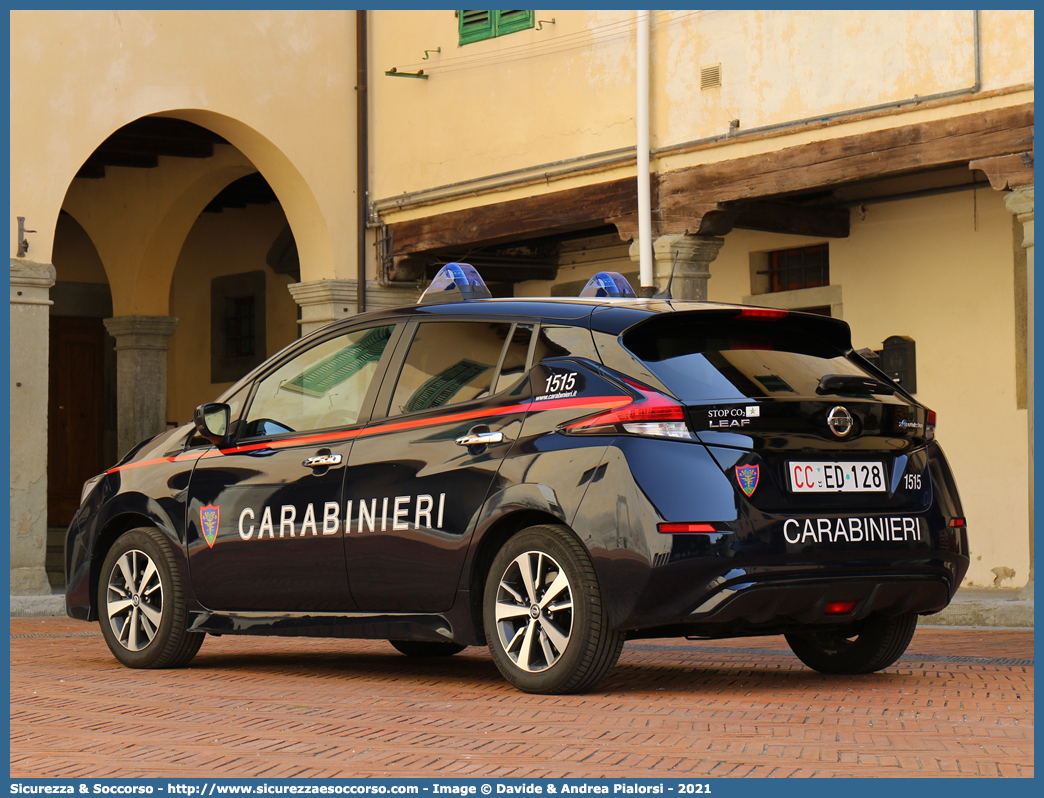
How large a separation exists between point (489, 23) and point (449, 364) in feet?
30.0

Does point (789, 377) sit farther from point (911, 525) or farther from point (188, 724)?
point (188, 724)

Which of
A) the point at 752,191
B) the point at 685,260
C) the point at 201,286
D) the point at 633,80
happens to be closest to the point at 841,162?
the point at 752,191

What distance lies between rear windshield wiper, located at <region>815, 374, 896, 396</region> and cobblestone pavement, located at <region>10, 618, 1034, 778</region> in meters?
1.22

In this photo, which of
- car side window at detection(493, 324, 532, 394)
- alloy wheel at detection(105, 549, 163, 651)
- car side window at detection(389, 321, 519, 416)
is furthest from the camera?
alloy wheel at detection(105, 549, 163, 651)

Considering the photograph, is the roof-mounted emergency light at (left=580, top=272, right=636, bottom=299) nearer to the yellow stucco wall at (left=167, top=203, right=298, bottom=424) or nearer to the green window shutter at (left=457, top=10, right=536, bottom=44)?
the green window shutter at (left=457, top=10, right=536, bottom=44)

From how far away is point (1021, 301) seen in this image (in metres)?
13.2

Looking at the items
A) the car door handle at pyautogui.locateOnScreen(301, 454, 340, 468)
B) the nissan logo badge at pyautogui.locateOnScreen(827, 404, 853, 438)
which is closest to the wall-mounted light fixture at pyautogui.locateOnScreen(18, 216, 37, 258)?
the car door handle at pyautogui.locateOnScreen(301, 454, 340, 468)

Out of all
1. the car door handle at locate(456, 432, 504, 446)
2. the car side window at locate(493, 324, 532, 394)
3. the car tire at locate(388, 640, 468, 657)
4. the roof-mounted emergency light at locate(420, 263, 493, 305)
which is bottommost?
the car tire at locate(388, 640, 468, 657)

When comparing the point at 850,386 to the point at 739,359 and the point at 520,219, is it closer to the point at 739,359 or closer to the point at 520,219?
the point at 739,359

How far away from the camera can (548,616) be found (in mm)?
5945

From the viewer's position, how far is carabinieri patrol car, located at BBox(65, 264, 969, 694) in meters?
5.69

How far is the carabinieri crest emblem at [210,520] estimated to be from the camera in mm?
7227
